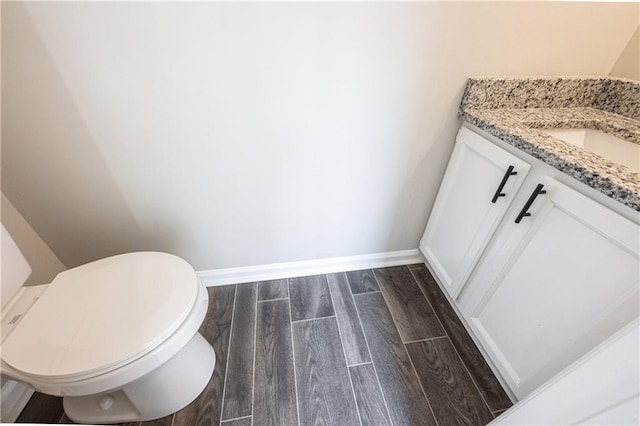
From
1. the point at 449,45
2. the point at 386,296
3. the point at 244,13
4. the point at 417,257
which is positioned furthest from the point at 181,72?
the point at 417,257

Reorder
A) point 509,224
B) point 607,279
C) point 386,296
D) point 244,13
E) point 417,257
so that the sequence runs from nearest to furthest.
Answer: point 607,279, point 244,13, point 509,224, point 386,296, point 417,257

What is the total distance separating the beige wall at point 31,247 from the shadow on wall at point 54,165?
2cm

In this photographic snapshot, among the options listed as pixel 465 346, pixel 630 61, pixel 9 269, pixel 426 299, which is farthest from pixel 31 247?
pixel 630 61

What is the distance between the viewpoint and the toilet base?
859mm

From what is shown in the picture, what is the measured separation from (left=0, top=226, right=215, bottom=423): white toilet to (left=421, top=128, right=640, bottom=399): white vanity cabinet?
105cm

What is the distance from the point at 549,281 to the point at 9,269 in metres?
1.61

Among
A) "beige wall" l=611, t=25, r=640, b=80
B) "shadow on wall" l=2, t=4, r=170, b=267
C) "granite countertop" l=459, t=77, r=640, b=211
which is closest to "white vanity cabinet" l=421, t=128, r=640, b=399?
"granite countertop" l=459, t=77, r=640, b=211

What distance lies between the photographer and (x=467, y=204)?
43.0 inches

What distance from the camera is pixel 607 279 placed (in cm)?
64

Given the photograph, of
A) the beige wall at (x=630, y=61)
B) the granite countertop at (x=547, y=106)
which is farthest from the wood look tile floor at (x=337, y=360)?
the beige wall at (x=630, y=61)

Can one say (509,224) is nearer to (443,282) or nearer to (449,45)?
(443,282)

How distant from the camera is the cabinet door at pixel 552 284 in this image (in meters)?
0.62

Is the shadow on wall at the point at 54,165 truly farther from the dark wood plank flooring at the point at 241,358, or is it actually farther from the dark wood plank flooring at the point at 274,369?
the dark wood plank flooring at the point at 274,369

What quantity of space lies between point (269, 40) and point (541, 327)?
1.24 m
